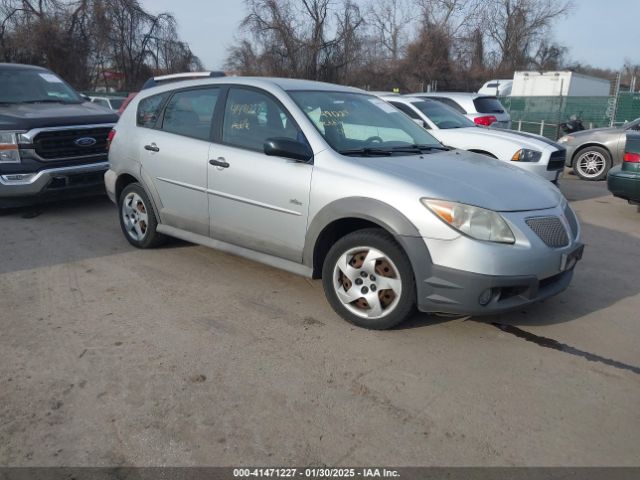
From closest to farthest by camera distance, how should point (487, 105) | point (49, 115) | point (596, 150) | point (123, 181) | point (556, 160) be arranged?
point (123, 181) < point (49, 115) < point (556, 160) < point (596, 150) < point (487, 105)

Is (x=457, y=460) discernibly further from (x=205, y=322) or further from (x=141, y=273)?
(x=141, y=273)

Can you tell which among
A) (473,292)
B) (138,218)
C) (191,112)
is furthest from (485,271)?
(138,218)

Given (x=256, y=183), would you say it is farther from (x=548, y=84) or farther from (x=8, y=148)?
(x=548, y=84)

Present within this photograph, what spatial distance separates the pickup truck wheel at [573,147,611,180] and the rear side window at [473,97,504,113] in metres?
2.06

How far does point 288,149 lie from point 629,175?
553cm

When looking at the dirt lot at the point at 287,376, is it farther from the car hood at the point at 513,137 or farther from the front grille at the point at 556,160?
the car hood at the point at 513,137

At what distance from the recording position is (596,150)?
11078mm

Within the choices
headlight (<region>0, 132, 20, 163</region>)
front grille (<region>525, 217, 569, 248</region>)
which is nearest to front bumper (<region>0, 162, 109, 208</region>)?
headlight (<region>0, 132, 20, 163</region>)

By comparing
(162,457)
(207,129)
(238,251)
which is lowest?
(162,457)

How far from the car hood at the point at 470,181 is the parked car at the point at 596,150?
7731 millimetres

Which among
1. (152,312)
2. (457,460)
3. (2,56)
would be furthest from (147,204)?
(2,56)

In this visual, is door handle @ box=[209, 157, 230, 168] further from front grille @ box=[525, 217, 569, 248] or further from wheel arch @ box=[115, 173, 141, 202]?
front grille @ box=[525, 217, 569, 248]

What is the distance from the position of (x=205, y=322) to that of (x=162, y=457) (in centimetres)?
147

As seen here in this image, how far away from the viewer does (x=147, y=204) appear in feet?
17.7
